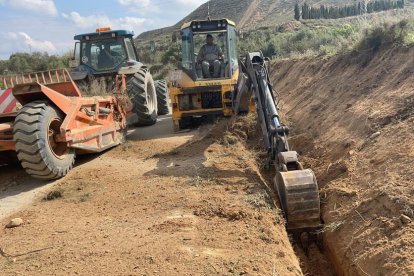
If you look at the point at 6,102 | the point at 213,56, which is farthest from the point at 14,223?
the point at 213,56

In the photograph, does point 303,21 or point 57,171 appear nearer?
point 57,171

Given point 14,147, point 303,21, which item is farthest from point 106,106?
point 303,21

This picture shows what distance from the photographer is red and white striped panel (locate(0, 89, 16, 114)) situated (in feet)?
23.9

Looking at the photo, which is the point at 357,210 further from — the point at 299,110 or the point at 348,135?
the point at 299,110

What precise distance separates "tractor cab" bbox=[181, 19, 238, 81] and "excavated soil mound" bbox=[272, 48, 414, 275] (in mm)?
1988

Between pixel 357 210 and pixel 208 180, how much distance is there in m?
1.96

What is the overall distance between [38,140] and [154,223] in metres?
2.46

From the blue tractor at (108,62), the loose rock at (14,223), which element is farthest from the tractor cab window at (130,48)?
the loose rock at (14,223)

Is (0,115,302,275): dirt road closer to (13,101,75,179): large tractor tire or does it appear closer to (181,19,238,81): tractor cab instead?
(13,101,75,179): large tractor tire

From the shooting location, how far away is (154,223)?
4406 mm

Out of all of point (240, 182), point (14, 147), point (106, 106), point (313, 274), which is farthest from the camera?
point (106, 106)

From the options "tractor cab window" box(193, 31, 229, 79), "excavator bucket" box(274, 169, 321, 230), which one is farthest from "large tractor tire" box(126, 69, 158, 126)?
"excavator bucket" box(274, 169, 321, 230)

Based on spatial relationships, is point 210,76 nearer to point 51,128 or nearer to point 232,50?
point 232,50

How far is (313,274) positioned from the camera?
168 inches
